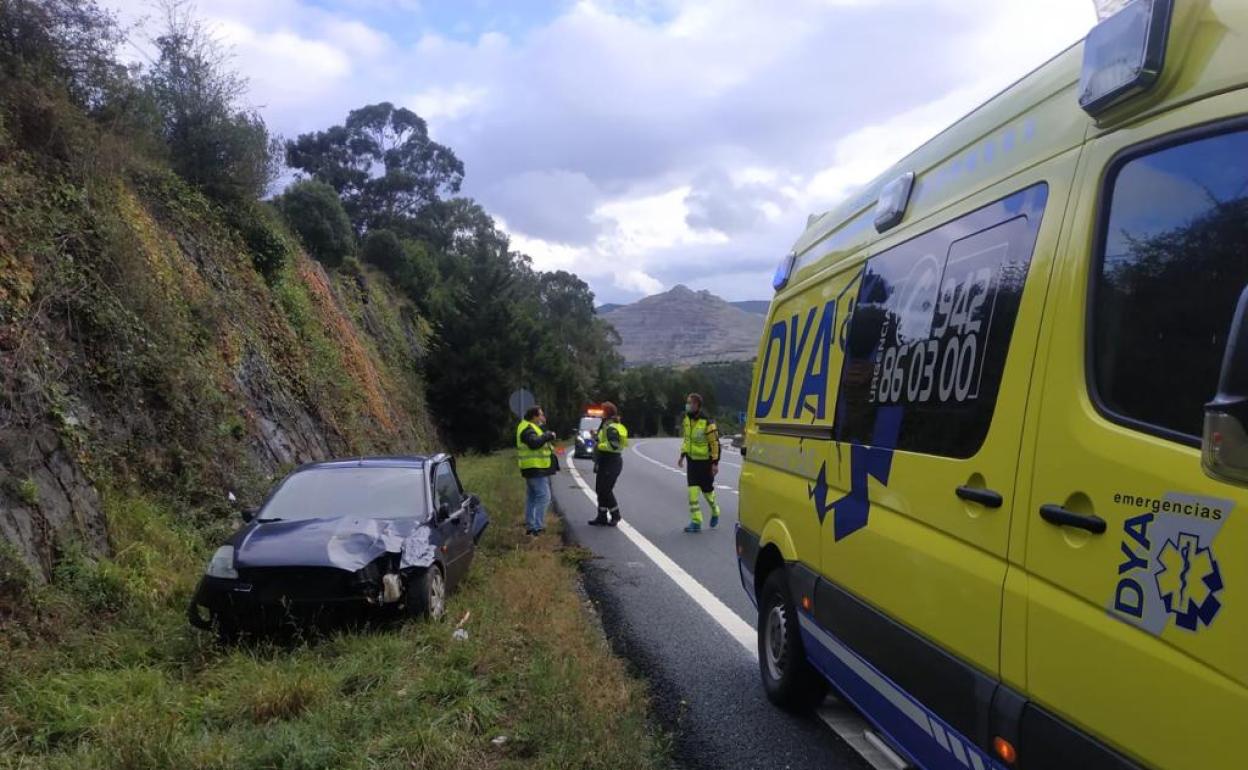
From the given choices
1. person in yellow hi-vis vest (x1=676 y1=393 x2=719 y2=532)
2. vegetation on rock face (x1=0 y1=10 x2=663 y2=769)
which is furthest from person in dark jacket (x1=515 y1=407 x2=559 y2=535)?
person in yellow hi-vis vest (x1=676 y1=393 x2=719 y2=532)

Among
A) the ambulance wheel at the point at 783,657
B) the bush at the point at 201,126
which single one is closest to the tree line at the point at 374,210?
the bush at the point at 201,126

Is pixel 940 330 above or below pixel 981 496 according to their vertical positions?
above

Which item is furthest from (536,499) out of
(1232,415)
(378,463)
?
(1232,415)

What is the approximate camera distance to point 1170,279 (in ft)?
6.47

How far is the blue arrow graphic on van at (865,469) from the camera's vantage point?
3254 mm

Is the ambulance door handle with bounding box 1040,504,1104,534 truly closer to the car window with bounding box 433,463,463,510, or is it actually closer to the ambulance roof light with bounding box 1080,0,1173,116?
the ambulance roof light with bounding box 1080,0,1173,116

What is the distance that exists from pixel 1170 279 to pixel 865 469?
64.1 inches

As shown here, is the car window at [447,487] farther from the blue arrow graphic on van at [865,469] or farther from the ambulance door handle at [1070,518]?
the ambulance door handle at [1070,518]

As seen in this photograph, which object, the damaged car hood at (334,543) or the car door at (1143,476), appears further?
the damaged car hood at (334,543)

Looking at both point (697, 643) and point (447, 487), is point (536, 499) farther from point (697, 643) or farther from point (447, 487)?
point (697, 643)

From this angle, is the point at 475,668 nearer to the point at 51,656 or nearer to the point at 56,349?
the point at 51,656

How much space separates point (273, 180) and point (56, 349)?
1131 cm

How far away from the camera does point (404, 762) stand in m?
3.79

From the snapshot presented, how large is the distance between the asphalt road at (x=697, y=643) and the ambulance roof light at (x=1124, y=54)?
10.1 ft
